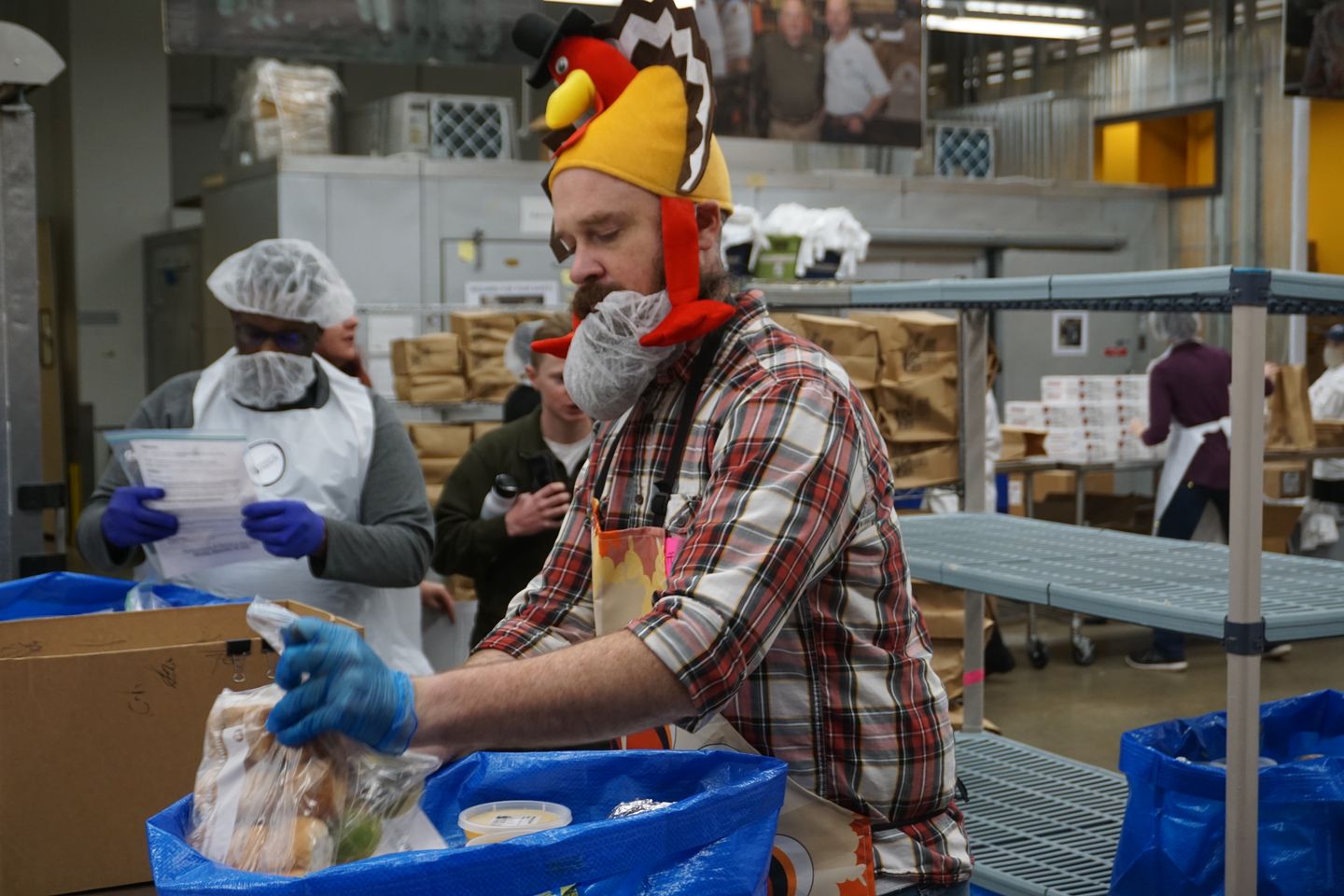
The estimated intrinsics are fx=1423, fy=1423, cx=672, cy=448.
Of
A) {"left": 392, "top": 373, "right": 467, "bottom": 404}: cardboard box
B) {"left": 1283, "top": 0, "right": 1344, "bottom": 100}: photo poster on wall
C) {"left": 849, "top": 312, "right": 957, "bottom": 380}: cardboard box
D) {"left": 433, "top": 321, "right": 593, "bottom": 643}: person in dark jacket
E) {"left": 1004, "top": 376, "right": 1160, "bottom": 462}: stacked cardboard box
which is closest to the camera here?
{"left": 433, "top": 321, "right": 593, "bottom": 643}: person in dark jacket

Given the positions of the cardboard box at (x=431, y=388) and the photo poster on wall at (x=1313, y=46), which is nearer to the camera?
the cardboard box at (x=431, y=388)

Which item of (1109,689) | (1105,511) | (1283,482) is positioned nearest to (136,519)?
(1109,689)

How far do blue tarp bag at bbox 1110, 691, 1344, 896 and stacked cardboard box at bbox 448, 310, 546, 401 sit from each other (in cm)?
515

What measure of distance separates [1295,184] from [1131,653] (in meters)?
6.21

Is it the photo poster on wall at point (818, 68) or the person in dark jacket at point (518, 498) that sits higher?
the photo poster on wall at point (818, 68)

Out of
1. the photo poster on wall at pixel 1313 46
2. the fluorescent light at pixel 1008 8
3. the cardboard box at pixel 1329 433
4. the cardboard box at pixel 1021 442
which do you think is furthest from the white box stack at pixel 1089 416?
the fluorescent light at pixel 1008 8

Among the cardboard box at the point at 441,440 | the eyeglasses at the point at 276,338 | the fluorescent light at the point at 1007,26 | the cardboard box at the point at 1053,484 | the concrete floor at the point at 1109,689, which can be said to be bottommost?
the concrete floor at the point at 1109,689

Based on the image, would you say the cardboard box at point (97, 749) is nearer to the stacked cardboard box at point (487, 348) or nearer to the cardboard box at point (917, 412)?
the cardboard box at point (917, 412)

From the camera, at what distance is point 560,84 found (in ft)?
5.37

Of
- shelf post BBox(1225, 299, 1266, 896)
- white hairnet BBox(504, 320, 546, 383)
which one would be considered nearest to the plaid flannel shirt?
shelf post BBox(1225, 299, 1266, 896)

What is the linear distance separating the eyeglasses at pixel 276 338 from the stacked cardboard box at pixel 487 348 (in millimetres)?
4050

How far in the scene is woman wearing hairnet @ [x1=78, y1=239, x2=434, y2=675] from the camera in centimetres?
297

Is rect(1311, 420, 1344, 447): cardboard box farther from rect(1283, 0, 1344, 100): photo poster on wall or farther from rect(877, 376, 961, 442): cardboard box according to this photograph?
rect(877, 376, 961, 442): cardboard box

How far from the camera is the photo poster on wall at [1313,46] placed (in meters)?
8.52
